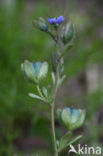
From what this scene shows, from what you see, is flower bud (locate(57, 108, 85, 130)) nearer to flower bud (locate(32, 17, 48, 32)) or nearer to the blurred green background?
flower bud (locate(32, 17, 48, 32))

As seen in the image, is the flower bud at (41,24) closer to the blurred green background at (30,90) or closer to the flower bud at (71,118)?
the flower bud at (71,118)

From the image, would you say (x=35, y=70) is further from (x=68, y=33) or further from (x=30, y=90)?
(x=30, y=90)

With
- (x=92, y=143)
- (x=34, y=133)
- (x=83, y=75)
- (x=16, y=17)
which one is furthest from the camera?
(x=83, y=75)

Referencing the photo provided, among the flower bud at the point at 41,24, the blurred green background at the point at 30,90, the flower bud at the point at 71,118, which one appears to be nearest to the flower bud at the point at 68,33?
the flower bud at the point at 41,24

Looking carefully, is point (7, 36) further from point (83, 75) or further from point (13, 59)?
point (83, 75)

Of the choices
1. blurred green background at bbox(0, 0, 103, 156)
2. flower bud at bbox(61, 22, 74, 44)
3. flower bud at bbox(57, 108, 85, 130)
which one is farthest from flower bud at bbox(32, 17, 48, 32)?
blurred green background at bbox(0, 0, 103, 156)

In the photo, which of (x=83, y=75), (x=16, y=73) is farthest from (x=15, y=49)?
(x=83, y=75)
